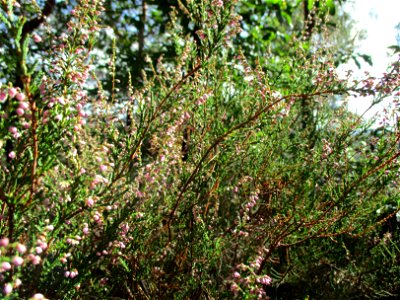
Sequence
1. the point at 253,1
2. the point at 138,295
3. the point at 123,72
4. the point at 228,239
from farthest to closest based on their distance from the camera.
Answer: the point at 123,72, the point at 253,1, the point at 228,239, the point at 138,295

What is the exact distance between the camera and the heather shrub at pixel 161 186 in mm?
1173

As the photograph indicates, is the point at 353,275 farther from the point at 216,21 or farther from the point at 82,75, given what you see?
the point at 82,75

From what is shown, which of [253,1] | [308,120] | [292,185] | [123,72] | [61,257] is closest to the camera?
[61,257]

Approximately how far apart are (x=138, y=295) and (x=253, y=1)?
367cm

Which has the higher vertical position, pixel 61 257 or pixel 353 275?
pixel 61 257

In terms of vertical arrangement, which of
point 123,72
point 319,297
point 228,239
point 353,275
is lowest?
point 319,297

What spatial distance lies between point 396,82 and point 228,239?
127 cm

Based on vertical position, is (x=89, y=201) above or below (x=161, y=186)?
above

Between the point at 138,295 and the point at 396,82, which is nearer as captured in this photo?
the point at 396,82

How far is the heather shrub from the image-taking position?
1173mm

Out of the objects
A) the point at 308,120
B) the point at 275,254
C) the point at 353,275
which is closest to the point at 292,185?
the point at 275,254

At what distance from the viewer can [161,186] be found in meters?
2.17

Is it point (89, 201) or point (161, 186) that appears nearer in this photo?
point (89, 201)

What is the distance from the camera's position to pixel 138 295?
1.92 m
